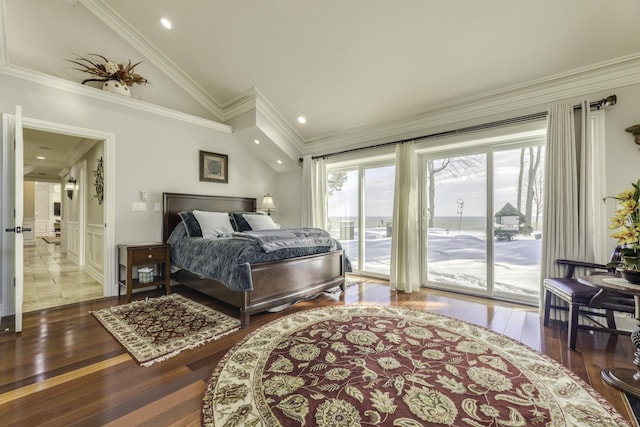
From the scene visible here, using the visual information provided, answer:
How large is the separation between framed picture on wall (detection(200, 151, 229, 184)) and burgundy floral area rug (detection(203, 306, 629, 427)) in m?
3.04

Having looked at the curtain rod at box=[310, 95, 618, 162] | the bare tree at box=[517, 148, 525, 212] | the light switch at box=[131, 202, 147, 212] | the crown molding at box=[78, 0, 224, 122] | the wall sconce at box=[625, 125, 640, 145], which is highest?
the crown molding at box=[78, 0, 224, 122]

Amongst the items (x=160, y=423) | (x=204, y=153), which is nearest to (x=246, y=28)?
(x=204, y=153)

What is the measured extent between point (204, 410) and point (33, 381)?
124cm

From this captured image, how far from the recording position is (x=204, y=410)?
1438 millimetres

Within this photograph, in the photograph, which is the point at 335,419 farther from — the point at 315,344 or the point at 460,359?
the point at 460,359

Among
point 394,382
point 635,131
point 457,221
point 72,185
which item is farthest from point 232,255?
point 72,185

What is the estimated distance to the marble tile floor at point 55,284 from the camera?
3.24 m

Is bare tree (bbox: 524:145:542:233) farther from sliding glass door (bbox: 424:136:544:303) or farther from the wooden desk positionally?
the wooden desk

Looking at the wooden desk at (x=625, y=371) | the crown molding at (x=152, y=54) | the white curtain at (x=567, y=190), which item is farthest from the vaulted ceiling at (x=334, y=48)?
the wooden desk at (x=625, y=371)

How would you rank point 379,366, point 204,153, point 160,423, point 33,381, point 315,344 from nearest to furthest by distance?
point 160,423
point 33,381
point 379,366
point 315,344
point 204,153

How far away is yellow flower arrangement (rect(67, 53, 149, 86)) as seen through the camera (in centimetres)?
358

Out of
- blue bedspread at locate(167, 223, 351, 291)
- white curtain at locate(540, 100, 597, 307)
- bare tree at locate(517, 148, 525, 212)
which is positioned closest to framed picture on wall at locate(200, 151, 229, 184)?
blue bedspread at locate(167, 223, 351, 291)

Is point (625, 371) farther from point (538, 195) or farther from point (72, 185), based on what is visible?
point (72, 185)

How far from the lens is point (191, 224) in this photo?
12.5 feet
